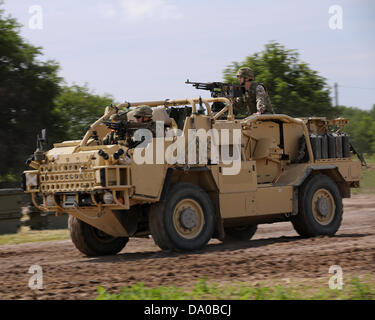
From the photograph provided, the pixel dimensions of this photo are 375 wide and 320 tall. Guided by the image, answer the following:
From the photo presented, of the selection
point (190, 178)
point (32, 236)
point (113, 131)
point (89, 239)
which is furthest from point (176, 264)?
point (32, 236)

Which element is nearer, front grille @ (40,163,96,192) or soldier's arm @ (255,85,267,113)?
front grille @ (40,163,96,192)

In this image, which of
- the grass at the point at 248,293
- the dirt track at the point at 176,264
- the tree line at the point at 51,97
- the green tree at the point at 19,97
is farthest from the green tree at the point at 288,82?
the grass at the point at 248,293

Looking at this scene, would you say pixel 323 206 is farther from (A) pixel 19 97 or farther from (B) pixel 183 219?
(A) pixel 19 97

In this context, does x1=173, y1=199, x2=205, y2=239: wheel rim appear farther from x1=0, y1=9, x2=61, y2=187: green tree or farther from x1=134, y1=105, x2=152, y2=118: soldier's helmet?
x1=0, y1=9, x2=61, y2=187: green tree

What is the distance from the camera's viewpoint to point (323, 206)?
13375 mm

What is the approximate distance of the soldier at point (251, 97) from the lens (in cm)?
1353

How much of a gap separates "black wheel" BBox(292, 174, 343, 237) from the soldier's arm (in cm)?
157

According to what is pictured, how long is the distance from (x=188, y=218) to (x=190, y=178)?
0.75 metres

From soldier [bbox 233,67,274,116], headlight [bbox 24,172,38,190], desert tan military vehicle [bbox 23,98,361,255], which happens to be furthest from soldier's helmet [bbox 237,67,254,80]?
headlight [bbox 24,172,38,190]

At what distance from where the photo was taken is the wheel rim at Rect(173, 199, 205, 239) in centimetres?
1118

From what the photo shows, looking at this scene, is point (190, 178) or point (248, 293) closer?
point (248, 293)
